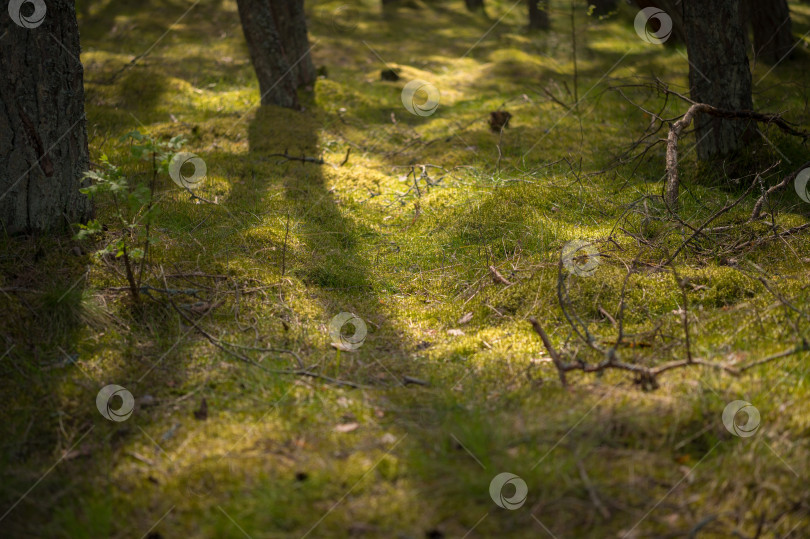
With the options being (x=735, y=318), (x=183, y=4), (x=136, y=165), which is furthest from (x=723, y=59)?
(x=183, y=4)

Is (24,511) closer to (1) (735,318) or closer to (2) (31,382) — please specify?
(2) (31,382)

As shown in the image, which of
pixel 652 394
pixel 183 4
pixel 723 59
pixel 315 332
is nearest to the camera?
pixel 652 394

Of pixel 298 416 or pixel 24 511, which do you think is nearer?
pixel 24 511

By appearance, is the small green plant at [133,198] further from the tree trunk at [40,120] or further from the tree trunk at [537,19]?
the tree trunk at [537,19]

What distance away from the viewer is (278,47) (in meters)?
7.22

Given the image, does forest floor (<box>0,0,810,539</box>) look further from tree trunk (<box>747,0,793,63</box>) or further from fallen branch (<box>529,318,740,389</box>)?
tree trunk (<box>747,0,793,63</box>)

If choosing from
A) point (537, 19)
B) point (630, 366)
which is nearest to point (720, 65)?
point (630, 366)

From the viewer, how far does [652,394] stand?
282 centimetres

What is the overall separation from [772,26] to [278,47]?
762 cm

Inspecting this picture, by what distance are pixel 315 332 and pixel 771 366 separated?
2587 mm

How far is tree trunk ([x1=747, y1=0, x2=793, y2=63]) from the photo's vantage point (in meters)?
8.65

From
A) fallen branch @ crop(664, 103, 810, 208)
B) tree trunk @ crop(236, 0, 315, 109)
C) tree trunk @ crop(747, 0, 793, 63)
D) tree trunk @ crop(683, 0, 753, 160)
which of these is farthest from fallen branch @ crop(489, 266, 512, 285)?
tree trunk @ crop(747, 0, 793, 63)

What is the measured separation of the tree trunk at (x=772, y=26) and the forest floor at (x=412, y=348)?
2.68 m

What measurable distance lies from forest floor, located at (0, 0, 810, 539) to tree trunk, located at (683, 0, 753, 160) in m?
0.33
